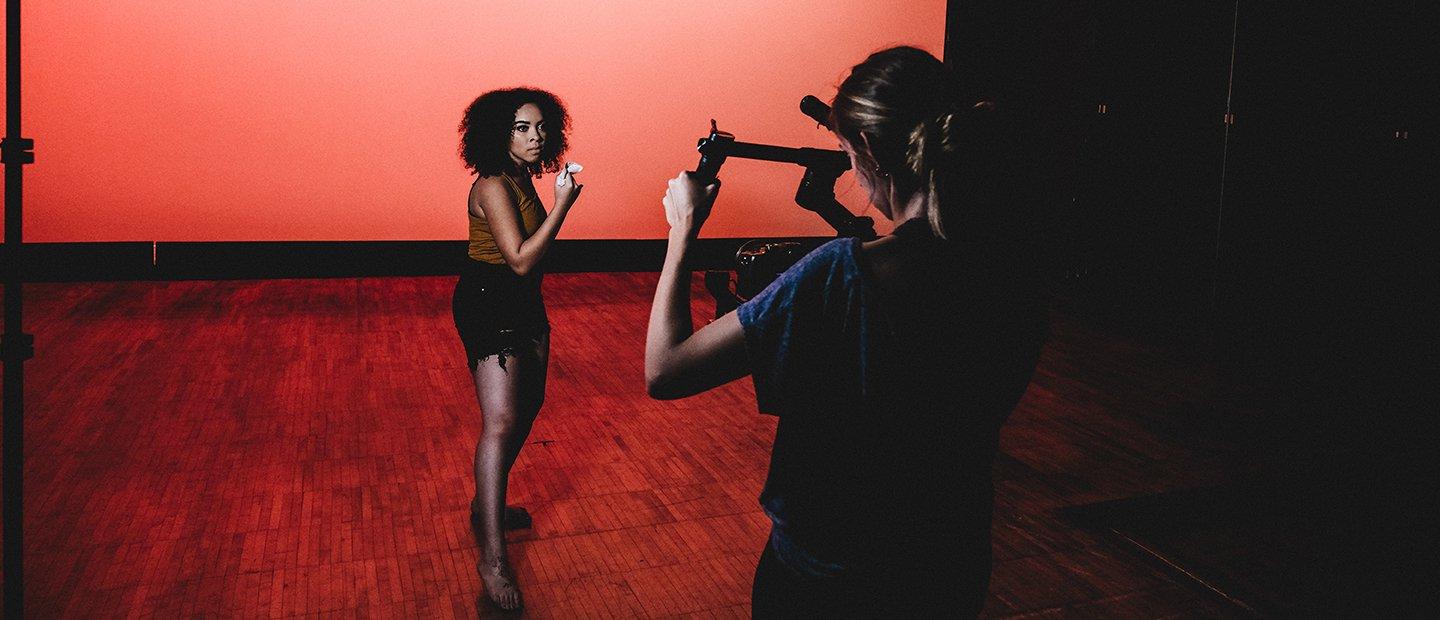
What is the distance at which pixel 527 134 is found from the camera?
2.56 m

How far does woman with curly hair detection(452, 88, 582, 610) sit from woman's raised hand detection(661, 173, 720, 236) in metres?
1.39

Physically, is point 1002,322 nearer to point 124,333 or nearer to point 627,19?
point 124,333

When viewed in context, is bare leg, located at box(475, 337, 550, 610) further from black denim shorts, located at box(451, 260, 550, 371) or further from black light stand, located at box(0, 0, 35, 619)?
black light stand, located at box(0, 0, 35, 619)

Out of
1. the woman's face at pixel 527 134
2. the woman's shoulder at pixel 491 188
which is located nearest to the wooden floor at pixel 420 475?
the woman's shoulder at pixel 491 188

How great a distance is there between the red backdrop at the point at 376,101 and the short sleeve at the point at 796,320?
6.60 metres

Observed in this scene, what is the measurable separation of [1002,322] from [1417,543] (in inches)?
118

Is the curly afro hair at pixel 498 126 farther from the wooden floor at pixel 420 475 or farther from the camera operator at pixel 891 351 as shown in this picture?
the camera operator at pixel 891 351

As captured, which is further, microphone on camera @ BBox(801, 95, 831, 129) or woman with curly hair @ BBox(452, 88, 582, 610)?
woman with curly hair @ BBox(452, 88, 582, 610)

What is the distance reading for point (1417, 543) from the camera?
10.5 ft

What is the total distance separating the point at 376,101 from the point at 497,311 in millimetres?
5401

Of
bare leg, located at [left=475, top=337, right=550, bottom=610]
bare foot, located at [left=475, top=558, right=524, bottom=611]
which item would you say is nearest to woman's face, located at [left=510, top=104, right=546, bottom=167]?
bare leg, located at [left=475, top=337, right=550, bottom=610]

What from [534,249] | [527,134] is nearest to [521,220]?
[534,249]

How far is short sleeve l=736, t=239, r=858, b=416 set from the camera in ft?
3.27

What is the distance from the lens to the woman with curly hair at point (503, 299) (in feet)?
8.24
